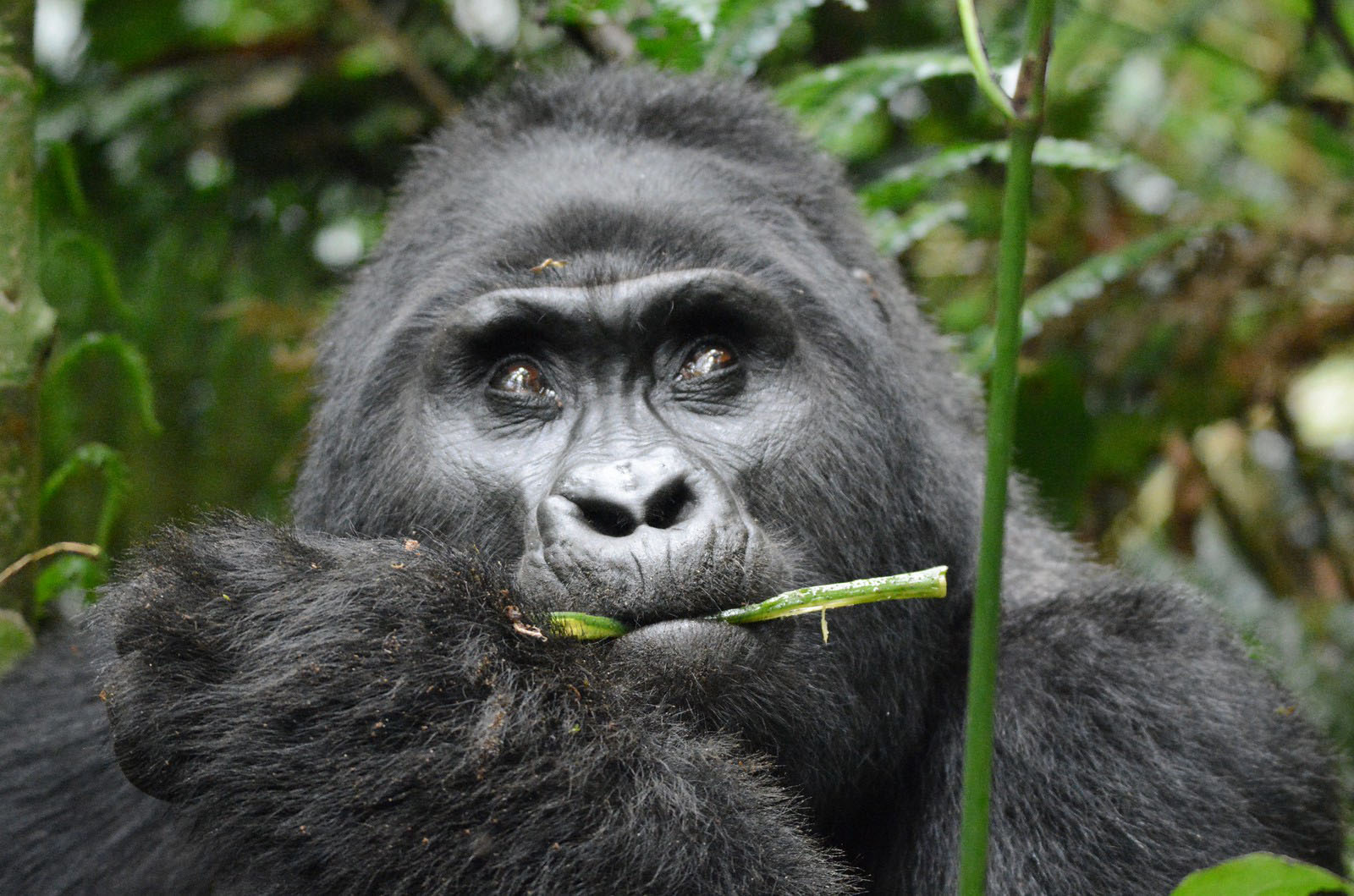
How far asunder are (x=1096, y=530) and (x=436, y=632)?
3.96 metres

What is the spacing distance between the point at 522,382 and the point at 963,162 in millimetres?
2054

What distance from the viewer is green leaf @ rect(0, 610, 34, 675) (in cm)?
311

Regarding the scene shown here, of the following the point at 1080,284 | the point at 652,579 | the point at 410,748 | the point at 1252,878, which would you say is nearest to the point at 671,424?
the point at 652,579

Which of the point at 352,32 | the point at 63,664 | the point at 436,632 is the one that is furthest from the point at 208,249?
the point at 436,632

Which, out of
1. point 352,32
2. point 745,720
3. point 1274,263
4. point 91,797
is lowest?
point 91,797

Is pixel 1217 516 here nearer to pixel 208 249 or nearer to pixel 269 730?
pixel 208 249

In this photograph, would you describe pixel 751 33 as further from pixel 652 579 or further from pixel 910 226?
pixel 652 579

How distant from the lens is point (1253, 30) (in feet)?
22.3

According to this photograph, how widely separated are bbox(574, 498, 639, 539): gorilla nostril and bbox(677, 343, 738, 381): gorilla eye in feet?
1.66

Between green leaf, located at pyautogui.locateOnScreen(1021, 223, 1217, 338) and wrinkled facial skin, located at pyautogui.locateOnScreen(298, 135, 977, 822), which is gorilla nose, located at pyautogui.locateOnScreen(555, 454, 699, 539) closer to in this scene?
wrinkled facial skin, located at pyautogui.locateOnScreen(298, 135, 977, 822)

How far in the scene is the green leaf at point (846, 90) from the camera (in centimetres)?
427

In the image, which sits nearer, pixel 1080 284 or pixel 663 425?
pixel 663 425

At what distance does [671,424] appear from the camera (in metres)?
2.77

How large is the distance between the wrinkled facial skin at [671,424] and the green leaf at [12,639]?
67 centimetres
